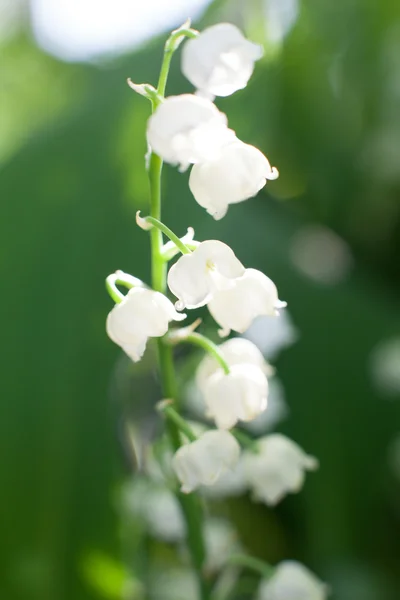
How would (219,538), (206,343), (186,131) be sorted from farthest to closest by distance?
1. (219,538)
2. (206,343)
3. (186,131)

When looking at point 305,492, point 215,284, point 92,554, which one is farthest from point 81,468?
point 215,284

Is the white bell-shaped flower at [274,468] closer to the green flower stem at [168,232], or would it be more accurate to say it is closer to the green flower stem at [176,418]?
the green flower stem at [176,418]

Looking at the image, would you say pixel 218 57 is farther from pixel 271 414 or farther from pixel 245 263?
pixel 245 263

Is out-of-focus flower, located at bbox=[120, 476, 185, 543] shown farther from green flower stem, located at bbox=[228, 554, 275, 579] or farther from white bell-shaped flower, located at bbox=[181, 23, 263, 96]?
white bell-shaped flower, located at bbox=[181, 23, 263, 96]

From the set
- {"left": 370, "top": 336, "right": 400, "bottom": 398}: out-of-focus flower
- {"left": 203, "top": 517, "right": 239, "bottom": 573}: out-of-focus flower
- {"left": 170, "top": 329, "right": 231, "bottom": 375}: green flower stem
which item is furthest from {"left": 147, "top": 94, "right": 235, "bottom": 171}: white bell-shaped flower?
{"left": 370, "top": 336, "right": 400, "bottom": 398}: out-of-focus flower

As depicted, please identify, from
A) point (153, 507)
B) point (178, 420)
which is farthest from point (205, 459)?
point (153, 507)

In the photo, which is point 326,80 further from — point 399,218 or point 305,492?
point 305,492
